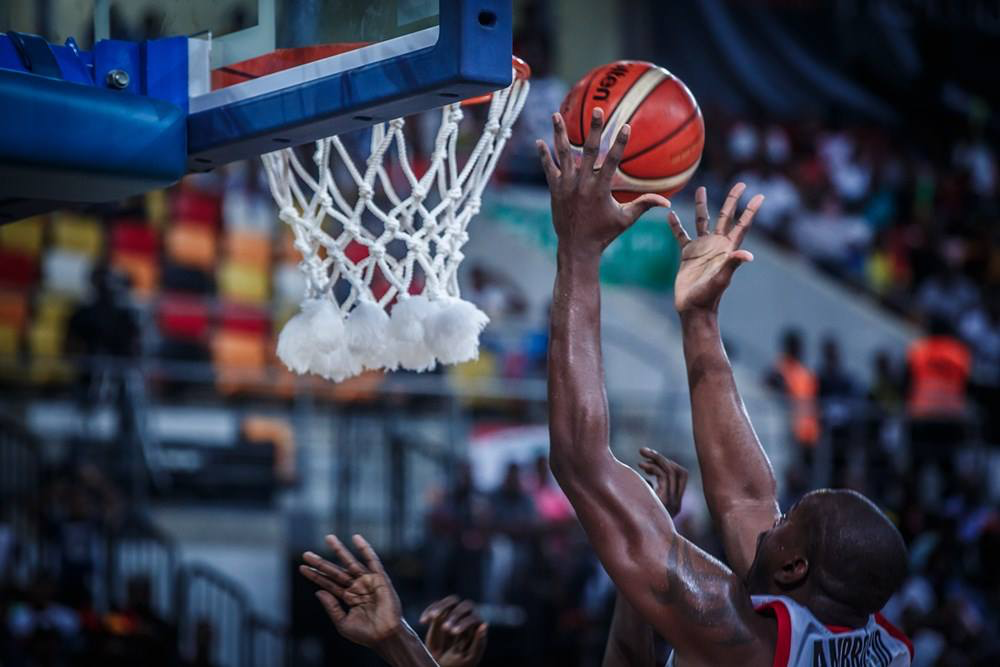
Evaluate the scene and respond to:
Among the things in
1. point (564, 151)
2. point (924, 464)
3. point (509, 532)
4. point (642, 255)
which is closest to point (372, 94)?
point (564, 151)

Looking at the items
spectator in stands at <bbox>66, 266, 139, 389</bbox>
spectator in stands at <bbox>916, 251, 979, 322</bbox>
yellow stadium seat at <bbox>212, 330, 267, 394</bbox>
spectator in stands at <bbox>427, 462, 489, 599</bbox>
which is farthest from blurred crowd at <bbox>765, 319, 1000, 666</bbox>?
spectator in stands at <bbox>66, 266, 139, 389</bbox>

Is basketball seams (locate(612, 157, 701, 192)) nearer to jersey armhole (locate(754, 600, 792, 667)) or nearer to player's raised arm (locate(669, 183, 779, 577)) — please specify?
player's raised arm (locate(669, 183, 779, 577))

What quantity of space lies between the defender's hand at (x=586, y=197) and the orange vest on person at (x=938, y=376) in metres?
9.98

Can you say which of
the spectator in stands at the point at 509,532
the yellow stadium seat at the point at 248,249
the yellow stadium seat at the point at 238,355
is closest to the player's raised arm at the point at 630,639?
the spectator in stands at the point at 509,532

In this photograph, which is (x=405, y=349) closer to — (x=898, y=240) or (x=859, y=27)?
(x=898, y=240)

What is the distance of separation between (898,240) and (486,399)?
526cm

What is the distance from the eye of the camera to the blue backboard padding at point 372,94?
287 cm

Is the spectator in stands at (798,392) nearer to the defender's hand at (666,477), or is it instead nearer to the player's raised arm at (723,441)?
the defender's hand at (666,477)

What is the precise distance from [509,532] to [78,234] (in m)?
4.38

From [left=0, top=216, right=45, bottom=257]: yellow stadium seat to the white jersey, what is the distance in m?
9.11

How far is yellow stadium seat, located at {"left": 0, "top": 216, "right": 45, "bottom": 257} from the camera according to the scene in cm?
1107

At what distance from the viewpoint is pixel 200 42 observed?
3342mm

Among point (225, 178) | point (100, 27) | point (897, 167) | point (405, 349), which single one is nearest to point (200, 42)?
point (100, 27)

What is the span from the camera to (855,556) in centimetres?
280
